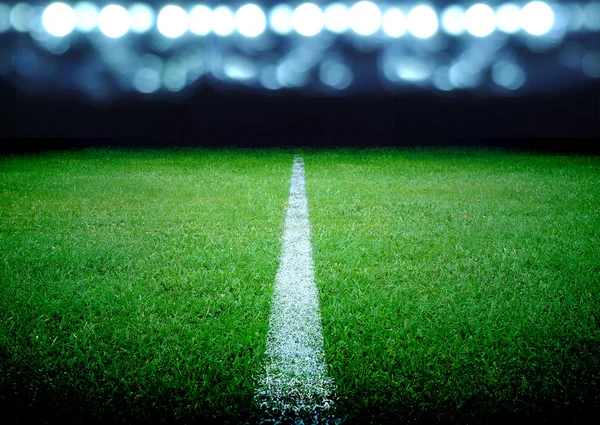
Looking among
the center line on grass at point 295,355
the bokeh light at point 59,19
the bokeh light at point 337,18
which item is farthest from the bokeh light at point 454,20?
the center line on grass at point 295,355

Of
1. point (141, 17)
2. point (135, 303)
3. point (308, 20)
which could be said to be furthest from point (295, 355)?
point (141, 17)

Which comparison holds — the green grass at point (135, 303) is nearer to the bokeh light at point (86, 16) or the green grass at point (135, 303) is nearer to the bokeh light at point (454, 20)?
the bokeh light at point (86, 16)

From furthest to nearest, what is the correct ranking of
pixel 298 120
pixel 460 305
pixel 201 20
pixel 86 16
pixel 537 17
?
pixel 298 120, pixel 201 20, pixel 86 16, pixel 537 17, pixel 460 305

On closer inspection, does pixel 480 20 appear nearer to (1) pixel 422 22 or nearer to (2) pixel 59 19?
(1) pixel 422 22

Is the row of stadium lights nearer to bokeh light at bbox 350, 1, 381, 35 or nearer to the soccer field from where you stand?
bokeh light at bbox 350, 1, 381, 35

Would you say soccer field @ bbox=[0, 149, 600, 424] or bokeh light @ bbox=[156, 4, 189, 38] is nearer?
soccer field @ bbox=[0, 149, 600, 424]

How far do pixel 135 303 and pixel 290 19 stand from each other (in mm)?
9878

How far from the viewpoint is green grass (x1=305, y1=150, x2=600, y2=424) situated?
1.64 meters

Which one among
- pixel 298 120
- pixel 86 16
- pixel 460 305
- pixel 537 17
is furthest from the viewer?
pixel 298 120

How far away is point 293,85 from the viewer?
→ 11.8 meters

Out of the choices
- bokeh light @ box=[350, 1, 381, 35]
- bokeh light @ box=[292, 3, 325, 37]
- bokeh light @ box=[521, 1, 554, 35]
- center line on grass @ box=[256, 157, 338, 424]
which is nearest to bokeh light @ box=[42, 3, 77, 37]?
bokeh light @ box=[292, 3, 325, 37]

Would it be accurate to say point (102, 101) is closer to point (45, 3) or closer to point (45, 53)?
point (45, 53)

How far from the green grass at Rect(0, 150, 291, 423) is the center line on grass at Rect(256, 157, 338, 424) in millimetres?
53

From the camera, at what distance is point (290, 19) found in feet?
37.0
